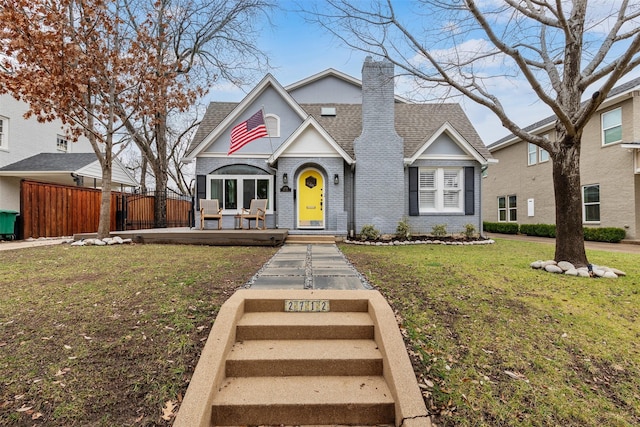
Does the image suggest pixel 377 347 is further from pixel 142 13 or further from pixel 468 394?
pixel 142 13

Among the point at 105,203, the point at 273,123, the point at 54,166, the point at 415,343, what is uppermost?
the point at 273,123

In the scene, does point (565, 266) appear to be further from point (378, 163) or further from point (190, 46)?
point (190, 46)

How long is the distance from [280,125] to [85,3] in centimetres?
697

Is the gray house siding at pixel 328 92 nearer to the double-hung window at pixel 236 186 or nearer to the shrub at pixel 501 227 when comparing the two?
the double-hung window at pixel 236 186

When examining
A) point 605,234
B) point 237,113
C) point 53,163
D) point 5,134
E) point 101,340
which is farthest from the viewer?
point 53,163

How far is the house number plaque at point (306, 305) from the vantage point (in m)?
3.68

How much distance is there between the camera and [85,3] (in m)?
9.24

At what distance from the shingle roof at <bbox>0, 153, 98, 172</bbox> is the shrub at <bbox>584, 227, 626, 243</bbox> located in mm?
24135

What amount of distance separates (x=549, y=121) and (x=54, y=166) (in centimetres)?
2538

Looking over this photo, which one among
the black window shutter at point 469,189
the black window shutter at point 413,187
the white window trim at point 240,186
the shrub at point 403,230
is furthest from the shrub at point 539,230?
the white window trim at point 240,186

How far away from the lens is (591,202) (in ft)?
47.6

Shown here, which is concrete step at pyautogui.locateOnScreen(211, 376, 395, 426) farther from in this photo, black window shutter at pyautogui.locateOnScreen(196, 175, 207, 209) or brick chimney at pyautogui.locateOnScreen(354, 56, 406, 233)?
black window shutter at pyautogui.locateOnScreen(196, 175, 207, 209)

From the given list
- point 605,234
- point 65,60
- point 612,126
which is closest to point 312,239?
point 65,60

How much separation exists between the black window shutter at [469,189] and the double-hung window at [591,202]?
22.6ft
